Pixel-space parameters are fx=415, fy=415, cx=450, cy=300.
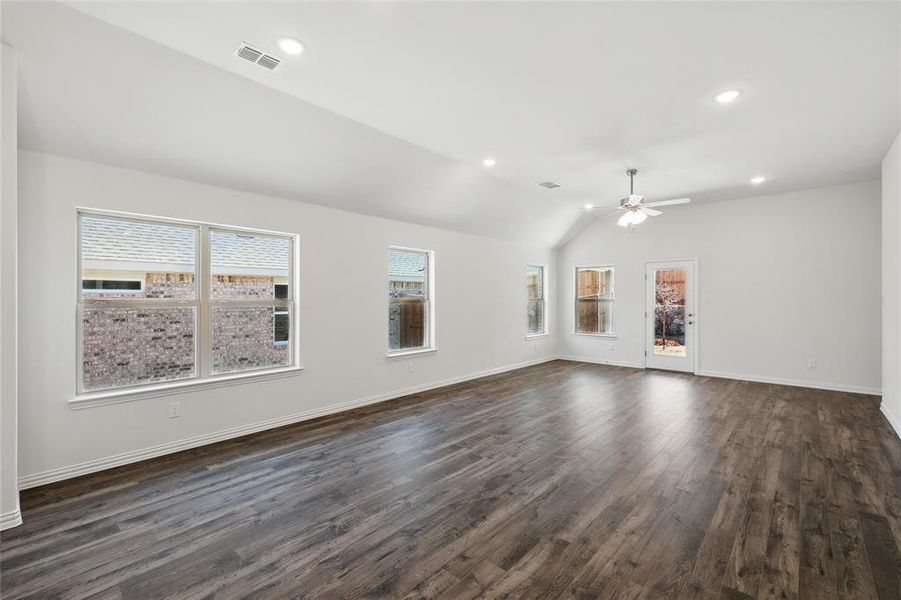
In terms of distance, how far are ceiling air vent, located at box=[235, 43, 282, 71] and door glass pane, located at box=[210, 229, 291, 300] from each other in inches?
74.3

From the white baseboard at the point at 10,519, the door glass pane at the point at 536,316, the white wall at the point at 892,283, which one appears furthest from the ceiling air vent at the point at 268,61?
the door glass pane at the point at 536,316

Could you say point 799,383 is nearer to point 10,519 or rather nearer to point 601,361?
point 601,361

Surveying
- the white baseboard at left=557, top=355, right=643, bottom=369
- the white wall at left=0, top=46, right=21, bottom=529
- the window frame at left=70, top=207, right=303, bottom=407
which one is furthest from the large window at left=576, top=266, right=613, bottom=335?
the white wall at left=0, top=46, right=21, bottom=529

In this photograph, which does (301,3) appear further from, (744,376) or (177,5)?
(744,376)

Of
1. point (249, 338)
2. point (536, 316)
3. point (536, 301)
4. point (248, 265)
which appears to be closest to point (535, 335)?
point (536, 316)

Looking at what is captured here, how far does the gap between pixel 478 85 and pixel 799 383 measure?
21.7ft

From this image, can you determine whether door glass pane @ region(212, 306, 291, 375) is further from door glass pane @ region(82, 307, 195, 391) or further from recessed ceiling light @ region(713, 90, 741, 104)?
recessed ceiling light @ region(713, 90, 741, 104)

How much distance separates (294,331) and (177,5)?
10.2 feet

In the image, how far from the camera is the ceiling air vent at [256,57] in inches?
103

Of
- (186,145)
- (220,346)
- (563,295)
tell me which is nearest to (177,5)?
(186,145)

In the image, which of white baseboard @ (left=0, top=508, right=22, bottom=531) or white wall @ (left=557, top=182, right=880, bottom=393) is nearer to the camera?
white baseboard @ (left=0, top=508, right=22, bottom=531)

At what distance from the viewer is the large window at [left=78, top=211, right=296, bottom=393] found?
3.42 meters

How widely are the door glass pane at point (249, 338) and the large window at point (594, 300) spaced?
614 cm

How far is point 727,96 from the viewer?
3223mm
